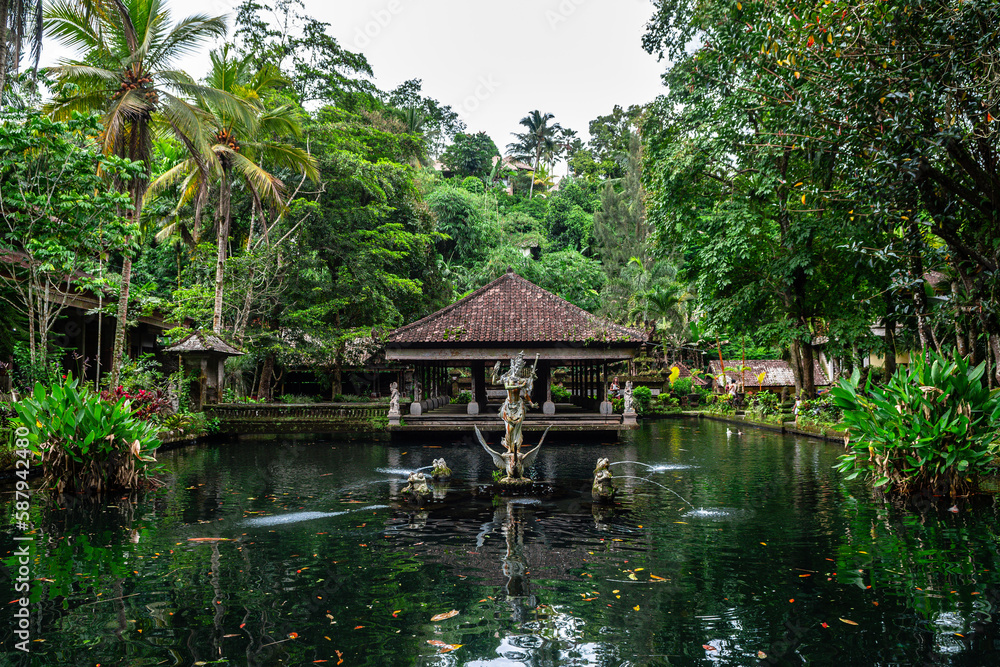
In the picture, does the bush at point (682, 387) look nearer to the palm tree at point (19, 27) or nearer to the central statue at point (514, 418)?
the central statue at point (514, 418)

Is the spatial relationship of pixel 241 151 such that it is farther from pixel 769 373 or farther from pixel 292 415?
pixel 769 373

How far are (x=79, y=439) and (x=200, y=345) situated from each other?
10205 mm

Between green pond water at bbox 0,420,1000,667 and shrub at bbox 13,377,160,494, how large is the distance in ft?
1.96

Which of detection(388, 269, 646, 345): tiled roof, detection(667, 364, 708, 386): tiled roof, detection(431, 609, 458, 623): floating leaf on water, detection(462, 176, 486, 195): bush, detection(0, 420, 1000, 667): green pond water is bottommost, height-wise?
detection(431, 609, 458, 623): floating leaf on water

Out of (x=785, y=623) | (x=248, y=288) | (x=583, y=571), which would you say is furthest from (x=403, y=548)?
(x=248, y=288)

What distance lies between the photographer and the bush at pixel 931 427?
8.36 m

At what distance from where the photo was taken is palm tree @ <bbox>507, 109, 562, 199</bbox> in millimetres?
65125

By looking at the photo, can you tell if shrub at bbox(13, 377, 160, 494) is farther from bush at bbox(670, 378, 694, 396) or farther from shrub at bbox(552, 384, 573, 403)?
bush at bbox(670, 378, 694, 396)

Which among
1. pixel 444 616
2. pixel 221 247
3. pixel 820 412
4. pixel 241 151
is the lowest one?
pixel 444 616

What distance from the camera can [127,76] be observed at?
14.7 metres

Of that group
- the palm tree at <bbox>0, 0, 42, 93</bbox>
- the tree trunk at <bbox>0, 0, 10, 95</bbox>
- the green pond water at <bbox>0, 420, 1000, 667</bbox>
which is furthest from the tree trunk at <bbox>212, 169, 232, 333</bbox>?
the green pond water at <bbox>0, 420, 1000, 667</bbox>

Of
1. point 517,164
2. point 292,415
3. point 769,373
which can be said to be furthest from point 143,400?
point 517,164

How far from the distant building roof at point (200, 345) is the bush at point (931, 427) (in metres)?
16.7

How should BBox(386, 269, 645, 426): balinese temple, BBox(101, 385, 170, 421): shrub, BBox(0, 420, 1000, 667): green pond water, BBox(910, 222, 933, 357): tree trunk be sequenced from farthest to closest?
BBox(386, 269, 645, 426): balinese temple
BBox(101, 385, 170, 421): shrub
BBox(910, 222, 933, 357): tree trunk
BBox(0, 420, 1000, 667): green pond water
